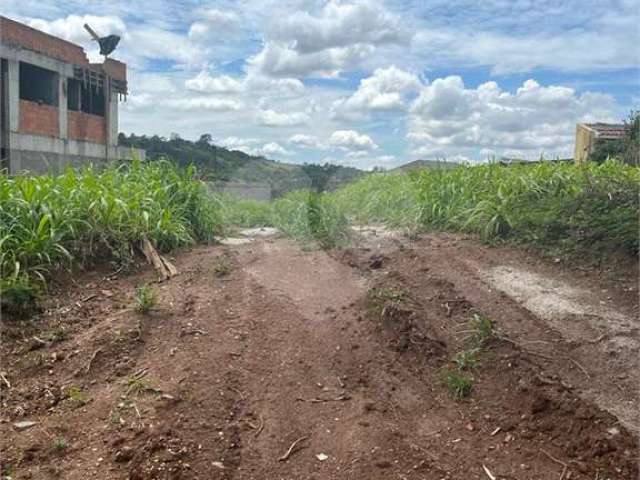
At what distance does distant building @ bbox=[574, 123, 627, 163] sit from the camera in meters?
11.4

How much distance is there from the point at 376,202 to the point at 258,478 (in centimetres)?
602

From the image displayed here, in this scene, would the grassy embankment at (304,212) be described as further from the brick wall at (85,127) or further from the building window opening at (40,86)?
the brick wall at (85,127)

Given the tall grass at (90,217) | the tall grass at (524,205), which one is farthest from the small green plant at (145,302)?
the tall grass at (524,205)

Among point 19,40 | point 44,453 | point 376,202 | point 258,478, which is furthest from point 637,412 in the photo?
point 19,40

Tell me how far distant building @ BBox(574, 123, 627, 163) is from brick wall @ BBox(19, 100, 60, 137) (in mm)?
10890

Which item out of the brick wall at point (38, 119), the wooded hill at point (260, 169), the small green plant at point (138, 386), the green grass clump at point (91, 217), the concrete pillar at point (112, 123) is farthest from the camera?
the concrete pillar at point (112, 123)

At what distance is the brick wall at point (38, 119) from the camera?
13.2 metres

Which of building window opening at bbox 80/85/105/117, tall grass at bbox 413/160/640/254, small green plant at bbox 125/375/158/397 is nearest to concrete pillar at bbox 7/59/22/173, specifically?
building window opening at bbox 80/85/105/117

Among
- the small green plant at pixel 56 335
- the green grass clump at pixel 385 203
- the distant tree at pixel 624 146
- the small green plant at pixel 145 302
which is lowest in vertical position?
the small green plant at pixel 56 335

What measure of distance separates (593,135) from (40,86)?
11.9 metres

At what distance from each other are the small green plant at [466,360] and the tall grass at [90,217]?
2.62m

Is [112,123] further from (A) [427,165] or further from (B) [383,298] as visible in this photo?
(B) [383,298]

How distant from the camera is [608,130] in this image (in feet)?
40.0

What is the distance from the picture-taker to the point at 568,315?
3666 mm
